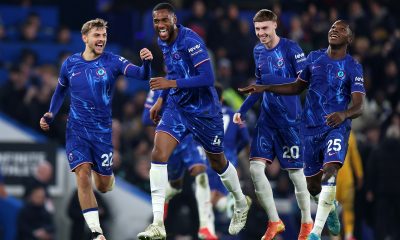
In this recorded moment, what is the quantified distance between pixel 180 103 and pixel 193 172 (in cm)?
317

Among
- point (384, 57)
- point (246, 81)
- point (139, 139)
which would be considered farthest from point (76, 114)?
point (384, 57)

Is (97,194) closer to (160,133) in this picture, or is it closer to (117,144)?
(117,144)

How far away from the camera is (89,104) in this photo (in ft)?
52.3

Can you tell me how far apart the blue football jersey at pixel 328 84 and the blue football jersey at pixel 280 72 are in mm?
355

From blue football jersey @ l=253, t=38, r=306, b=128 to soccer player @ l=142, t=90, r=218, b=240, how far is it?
7.94ft

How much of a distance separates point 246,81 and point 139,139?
2665mm

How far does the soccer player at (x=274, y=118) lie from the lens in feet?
53.0

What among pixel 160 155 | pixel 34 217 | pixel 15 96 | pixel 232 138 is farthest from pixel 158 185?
pixel 15 96

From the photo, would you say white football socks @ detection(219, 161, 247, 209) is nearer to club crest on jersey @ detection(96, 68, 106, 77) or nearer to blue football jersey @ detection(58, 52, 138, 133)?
blue football jersey @ detection(58, 52, 138, 133)

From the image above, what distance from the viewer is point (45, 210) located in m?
22.1

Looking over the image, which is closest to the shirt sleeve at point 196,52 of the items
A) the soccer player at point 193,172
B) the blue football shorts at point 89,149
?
the blue football shorts at point 89,149

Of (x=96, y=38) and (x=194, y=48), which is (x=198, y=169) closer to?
(x=96, y=38)

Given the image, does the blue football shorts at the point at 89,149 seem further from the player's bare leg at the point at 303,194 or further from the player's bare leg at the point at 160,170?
the player's bare leg at the point at 303,194

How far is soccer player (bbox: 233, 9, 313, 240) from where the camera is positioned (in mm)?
16141
